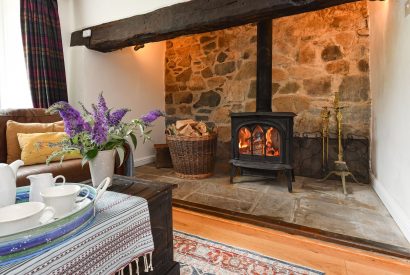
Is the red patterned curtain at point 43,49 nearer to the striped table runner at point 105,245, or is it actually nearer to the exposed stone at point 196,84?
the exposed stone at point 196,84

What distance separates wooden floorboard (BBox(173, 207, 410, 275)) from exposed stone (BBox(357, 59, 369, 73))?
2.09 metres

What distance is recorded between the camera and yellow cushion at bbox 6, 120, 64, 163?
2.02 m

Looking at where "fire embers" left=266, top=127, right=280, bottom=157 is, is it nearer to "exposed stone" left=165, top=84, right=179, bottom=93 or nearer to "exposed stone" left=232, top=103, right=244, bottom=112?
"exposed stone" left=232, top=103, right=244, bottom=112

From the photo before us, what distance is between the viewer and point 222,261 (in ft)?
4.42

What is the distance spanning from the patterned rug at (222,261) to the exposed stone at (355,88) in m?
2.20

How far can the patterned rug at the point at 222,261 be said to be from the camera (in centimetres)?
126

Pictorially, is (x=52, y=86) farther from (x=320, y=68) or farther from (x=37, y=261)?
(x=320, y=68)

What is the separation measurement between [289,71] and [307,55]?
0.27 metres

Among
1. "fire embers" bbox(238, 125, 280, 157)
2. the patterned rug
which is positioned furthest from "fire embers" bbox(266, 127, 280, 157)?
the patterned rug

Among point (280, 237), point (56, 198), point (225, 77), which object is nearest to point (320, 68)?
point (225, 77)

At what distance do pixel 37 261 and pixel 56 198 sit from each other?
22cm

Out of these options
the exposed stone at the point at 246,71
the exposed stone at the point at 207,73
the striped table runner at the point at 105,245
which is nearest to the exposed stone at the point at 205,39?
the exposed stone at the point at 207,73

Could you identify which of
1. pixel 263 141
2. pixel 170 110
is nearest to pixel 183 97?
pixel 170 110

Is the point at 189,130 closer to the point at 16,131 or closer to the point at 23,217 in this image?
the point at 16,131
